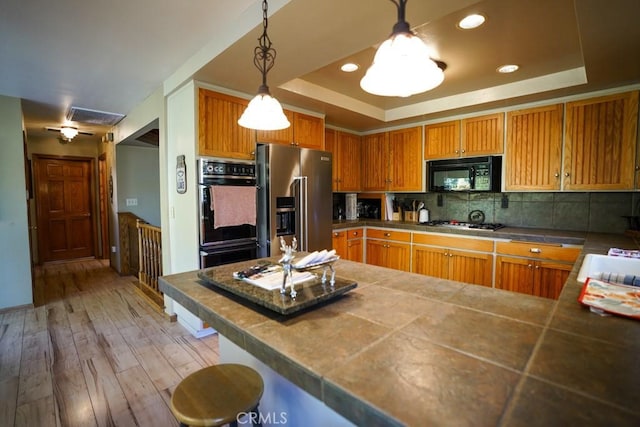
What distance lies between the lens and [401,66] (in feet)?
3.40

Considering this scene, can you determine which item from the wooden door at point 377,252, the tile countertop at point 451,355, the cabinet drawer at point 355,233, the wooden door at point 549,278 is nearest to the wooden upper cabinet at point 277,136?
the cabinet drawer at point 355,233

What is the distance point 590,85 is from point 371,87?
268 centimetres

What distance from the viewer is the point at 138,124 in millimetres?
3834

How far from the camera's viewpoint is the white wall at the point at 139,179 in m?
5.09

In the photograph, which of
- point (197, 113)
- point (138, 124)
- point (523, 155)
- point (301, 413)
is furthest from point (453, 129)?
point (138, 124)

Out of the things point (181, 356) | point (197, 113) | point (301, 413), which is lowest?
point (181, 356)

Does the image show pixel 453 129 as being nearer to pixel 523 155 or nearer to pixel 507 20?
pixel 523 155

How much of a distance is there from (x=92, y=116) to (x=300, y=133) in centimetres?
312

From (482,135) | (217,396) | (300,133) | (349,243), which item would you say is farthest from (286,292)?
(482,135)

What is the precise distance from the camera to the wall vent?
4.06 m

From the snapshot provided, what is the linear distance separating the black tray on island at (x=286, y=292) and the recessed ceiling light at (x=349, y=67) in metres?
1.92

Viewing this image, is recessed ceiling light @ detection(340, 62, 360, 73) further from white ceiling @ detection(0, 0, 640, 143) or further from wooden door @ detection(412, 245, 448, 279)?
wooden door @ detection(412, 245, 448, 279)

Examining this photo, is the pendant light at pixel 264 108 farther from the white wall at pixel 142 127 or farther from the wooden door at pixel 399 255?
the wooden door at pixel 399 255

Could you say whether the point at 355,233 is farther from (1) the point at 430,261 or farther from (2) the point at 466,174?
(2) the point at 466,174
